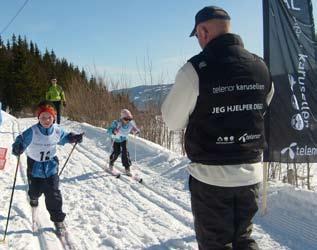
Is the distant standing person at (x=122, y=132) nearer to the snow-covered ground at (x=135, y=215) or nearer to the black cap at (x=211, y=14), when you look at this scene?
the snow-covered ground at (x=135, y=215)

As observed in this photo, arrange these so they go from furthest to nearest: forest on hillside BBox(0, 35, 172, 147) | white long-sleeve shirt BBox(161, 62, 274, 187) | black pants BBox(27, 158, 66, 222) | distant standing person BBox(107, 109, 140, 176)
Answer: forest on hillside BBox(0, 35, 172, 147), distant standing person BBox(107, 109, 140, 176), black pants BBox(27, 158, 66, 222), white long-sleeve shirt BBox(161, 62, 274, 187)

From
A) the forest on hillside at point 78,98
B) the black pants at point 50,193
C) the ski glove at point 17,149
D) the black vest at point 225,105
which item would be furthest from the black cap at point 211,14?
the forest on hillside at point 78,98

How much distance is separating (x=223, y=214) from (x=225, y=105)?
0.62 metres

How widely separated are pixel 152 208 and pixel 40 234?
5.91 ft

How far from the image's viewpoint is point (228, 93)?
225 cm

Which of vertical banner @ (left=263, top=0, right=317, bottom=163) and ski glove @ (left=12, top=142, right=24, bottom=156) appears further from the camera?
vertical banner @ (left=263, top=0, right=317, bottom=163)

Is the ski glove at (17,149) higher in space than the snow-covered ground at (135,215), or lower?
higher

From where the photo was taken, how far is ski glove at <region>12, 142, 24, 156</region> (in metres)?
4.64

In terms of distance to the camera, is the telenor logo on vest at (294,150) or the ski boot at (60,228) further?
the telenor logo on vest at (294,150)

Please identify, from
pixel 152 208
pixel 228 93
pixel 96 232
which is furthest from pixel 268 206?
pixel 228 93

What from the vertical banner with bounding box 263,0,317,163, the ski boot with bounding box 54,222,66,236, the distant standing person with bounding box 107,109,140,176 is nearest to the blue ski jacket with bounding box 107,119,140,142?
the distant standing person with bounding box 107,109,140,176

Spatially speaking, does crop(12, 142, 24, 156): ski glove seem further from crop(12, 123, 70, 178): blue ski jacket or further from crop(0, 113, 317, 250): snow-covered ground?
crop(0, 113, 317, 250): snow-covered ground

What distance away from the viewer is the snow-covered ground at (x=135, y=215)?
4578mm

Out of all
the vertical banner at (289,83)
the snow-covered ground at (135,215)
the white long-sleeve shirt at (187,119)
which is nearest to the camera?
the white long-sleeve shirt at (187,119)
